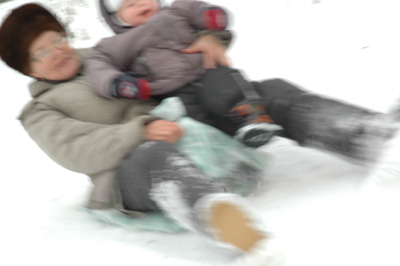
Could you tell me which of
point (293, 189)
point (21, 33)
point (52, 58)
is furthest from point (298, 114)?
point (21, 33)

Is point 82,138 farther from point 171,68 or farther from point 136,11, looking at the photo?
point 136,11

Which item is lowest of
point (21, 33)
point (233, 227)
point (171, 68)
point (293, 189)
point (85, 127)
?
point (293, 189)

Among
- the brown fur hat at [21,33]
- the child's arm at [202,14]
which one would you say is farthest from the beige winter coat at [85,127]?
the child's arm at [202,14]

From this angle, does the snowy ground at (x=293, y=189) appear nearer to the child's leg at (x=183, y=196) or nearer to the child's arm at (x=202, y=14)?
the child's leg at (x=183, y=196)

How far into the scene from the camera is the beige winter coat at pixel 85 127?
161cm

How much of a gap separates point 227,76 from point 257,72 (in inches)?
65.6

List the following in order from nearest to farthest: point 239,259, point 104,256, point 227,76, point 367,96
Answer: point 239,259
point 104,256
point 227,76
point 367,96

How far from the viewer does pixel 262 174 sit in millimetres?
1841

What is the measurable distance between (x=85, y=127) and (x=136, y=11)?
53 centimetres

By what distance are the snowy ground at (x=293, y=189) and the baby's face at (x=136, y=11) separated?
0.72 m

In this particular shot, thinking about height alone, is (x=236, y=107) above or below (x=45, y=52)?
below

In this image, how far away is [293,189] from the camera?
170 cm

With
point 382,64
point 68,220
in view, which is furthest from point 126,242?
point 382,64

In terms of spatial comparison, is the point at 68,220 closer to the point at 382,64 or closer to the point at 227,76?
the point at 227,76
